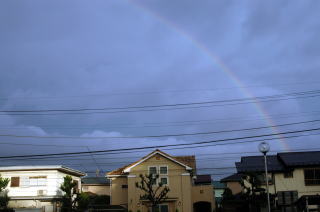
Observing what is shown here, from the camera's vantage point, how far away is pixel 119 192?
51.0 metres

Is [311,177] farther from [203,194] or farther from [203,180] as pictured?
[203,180]

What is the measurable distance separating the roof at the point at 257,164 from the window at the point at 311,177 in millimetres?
2423

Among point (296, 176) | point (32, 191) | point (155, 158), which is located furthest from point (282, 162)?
point (32, 191)

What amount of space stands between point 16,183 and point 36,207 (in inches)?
155

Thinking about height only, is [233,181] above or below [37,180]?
below

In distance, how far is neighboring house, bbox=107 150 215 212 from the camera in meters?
47.8

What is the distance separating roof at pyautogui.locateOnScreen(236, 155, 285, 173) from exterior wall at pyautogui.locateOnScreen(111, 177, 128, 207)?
46.8 feet

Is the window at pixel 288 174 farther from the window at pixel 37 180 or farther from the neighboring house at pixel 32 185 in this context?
the window at pixel 37 180

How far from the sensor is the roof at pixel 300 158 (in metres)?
41.8

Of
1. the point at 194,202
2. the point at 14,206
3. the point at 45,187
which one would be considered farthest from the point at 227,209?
Answer: the point at 14,206

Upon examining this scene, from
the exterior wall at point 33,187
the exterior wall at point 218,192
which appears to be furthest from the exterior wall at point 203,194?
the exterior wall at point 218,192

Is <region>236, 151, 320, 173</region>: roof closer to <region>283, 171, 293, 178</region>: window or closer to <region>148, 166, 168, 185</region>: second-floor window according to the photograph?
<region>283, 171, 293, 178</region>: window

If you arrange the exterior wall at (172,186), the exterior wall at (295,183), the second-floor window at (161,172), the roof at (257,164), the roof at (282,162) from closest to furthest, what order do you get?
1. the exterior wall at (295,183)
2. the roof at (282,162)
3. the roof at (257,164)
4. the exterior wall at (172,186)
5. the second-floor window at (161,172)

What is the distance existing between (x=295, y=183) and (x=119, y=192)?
20795 mm
